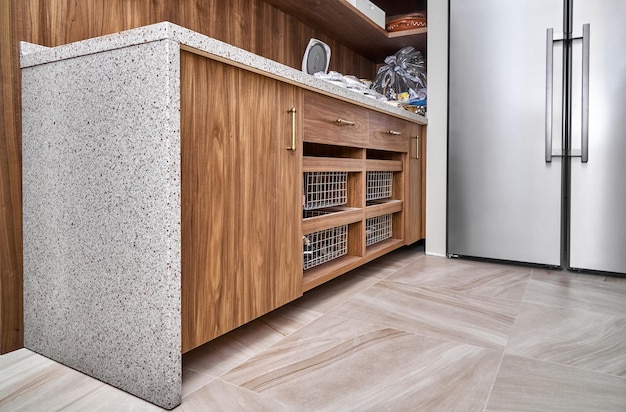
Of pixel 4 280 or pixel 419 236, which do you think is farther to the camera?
pixel 419 236

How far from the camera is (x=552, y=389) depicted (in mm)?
1047

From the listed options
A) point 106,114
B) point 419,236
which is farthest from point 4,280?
point 419,236

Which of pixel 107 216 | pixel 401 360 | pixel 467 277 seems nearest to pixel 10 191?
pixel 107 216

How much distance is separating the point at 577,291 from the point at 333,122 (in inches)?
48.4

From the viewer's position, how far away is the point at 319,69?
93.5 inches

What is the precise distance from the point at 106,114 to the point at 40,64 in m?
0.31

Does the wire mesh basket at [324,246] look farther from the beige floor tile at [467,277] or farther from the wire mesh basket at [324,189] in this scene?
the beige floor tile at [467,277]

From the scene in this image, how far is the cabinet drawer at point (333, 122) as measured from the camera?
1.53 meters

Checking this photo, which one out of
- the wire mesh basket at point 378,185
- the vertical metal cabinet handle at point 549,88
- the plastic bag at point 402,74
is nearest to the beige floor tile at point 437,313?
the wire mesh basket at point 378,185

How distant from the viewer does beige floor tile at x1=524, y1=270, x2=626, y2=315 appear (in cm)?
167

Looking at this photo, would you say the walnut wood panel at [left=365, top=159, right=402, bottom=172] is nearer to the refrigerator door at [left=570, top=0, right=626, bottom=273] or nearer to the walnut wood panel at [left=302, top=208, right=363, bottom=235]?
the walnut wood panel at [left=302, top=208, right=363, bottom=235]

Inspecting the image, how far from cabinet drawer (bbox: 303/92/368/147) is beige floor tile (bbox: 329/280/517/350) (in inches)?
24.4

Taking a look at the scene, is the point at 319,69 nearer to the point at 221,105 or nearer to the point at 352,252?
the point at 352,252

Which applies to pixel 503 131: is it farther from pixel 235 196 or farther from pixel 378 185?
pixel 235 196
